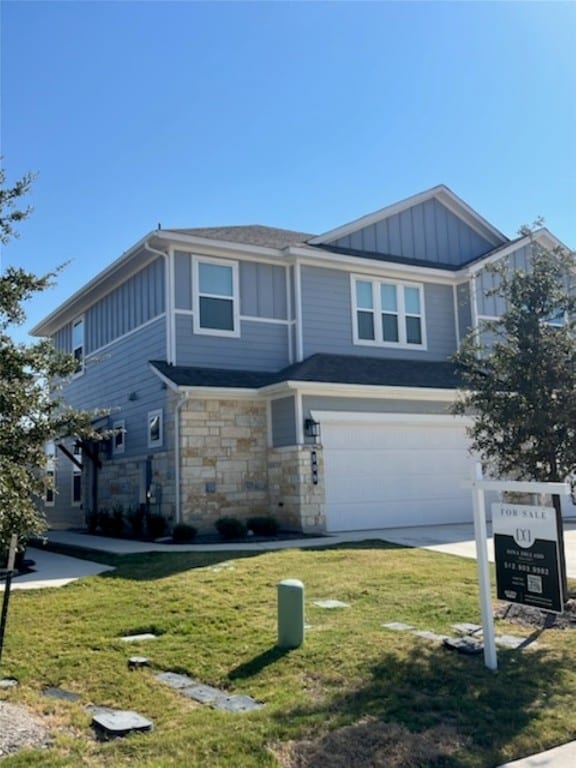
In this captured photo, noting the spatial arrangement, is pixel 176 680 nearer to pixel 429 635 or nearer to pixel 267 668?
pixel 267 668

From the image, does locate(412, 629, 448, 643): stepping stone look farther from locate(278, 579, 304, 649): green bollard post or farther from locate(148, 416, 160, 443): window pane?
locate(148, 416, 160, 443): window pane

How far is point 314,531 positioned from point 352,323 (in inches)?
223

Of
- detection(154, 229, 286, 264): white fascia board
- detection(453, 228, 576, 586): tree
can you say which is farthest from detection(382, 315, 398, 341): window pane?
detection(453, 228, 576, 586): tree

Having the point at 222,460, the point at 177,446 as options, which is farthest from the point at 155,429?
the point at 222,460

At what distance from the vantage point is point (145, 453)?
637 inches

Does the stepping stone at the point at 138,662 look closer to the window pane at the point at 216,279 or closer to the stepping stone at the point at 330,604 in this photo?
the stepping stone at the point at 330,604

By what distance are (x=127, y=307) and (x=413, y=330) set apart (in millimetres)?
7530

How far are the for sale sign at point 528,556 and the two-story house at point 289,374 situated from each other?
27.6 ft

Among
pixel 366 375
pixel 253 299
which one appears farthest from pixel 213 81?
pixel 366 375

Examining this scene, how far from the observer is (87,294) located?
19.6 meters

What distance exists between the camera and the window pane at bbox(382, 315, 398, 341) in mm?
17891

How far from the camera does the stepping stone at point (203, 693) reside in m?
4.93

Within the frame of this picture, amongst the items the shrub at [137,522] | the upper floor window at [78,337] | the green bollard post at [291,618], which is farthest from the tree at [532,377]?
the upper floor window at [78,337]

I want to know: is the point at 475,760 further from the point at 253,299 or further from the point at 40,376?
the point at 253,299
